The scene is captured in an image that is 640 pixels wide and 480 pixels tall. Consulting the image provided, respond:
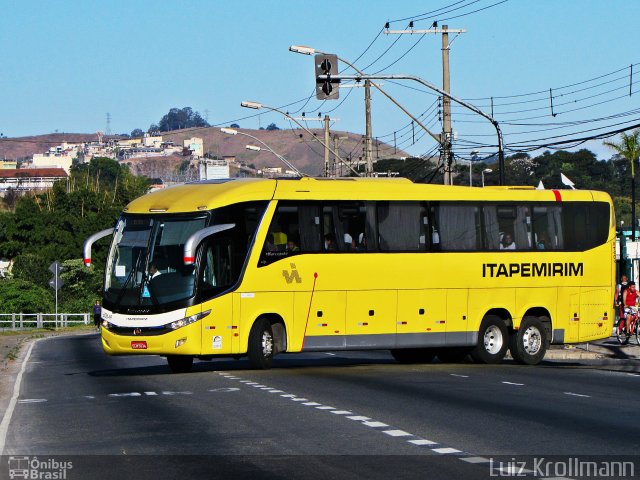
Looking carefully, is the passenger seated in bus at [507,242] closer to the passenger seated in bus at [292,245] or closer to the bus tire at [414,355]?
the bus tire at [414,355]

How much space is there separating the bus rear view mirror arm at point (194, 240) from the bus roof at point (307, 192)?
53 centimetres

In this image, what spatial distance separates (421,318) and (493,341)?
2.21 meters

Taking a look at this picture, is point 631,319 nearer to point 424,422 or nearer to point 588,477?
point 424,422

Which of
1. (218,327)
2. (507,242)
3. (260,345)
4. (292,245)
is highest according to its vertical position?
(507,242)

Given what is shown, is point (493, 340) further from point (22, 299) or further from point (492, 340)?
point (22, 299)

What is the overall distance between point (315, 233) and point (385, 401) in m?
8.17

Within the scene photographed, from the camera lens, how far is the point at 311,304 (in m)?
26.4

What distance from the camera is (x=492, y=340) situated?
29.2 metres

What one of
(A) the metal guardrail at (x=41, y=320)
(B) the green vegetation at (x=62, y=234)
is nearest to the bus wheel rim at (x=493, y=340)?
(A) the metal guardrail at (x=41, y=320)

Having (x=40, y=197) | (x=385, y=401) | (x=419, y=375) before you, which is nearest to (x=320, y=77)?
(x=419, y=375)

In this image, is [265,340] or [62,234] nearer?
[265,340]

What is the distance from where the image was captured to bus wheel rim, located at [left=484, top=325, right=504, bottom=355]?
29078 millimetres

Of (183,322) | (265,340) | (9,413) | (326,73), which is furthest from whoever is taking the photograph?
(326,73)

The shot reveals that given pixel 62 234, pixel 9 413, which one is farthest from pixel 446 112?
pixel 62 234
